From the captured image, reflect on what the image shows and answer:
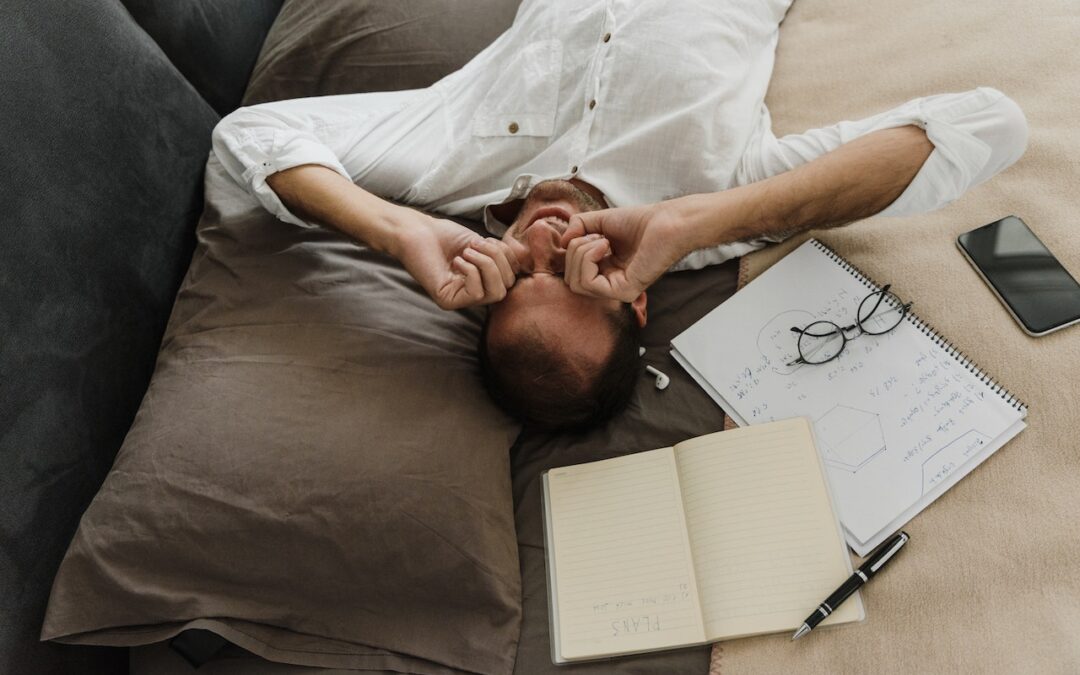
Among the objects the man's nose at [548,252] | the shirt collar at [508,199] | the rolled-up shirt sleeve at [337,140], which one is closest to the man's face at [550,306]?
the man's nose at [548,252]

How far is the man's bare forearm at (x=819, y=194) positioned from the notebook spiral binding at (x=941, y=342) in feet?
0.23

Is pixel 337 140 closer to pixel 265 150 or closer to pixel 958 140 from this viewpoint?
pixel 265 150

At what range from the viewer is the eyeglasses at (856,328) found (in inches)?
41.3

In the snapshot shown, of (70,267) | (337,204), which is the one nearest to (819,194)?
(337,204)

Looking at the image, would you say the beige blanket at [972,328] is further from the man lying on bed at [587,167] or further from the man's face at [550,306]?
the man's face at [550,306]

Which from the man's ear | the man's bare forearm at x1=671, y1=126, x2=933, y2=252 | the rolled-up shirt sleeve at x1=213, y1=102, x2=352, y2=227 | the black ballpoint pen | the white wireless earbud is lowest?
the black ballpoint pen

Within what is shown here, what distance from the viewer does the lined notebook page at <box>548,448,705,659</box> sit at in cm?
92

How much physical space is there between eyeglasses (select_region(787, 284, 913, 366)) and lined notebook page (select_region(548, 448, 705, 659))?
0.91 ft

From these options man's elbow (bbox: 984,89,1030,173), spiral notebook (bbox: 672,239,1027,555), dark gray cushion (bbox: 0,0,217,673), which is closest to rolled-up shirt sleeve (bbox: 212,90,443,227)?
dark gray cushion (bbox: 0,0,217,673)

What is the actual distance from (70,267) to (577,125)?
2.75 ft

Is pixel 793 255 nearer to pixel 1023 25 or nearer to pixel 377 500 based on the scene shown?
pixel 1023 25

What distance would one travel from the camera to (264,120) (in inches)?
47.7

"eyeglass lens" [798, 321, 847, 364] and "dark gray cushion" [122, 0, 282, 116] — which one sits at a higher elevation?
"dark gray cushion" [122, 0, 282, 116]

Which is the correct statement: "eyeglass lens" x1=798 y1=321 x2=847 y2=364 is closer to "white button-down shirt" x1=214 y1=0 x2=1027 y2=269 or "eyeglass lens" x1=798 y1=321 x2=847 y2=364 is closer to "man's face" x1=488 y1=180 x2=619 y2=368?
"white button-down shirt" x1=214 y1=0 x2=1027 y2=269
